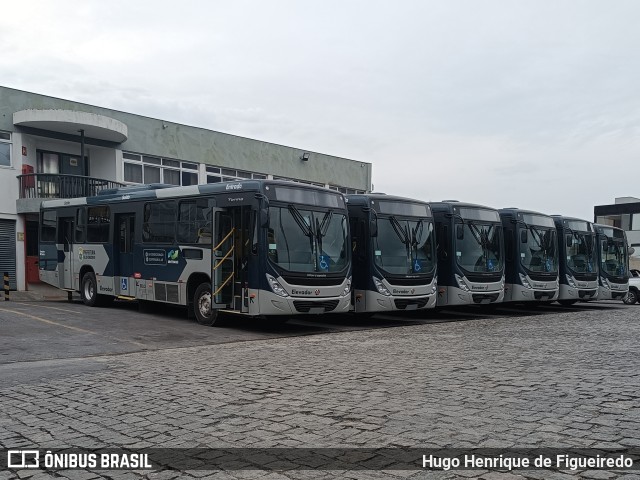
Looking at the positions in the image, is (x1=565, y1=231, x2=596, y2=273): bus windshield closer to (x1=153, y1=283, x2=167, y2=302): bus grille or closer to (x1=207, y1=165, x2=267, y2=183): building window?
(x1=153, y1=283, x2=167, y2=302): bus grille

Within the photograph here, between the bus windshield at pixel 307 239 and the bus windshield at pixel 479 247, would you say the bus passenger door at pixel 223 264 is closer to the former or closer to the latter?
the bus windshield at pixel 307 239

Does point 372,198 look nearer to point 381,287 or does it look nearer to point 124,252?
point 381,287

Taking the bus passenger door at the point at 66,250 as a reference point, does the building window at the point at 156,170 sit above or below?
above

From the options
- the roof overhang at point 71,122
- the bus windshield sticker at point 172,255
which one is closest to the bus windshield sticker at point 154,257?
the bus windshield sticker at point 172,255

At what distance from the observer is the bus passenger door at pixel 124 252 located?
17.3 m

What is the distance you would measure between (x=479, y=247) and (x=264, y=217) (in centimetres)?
787

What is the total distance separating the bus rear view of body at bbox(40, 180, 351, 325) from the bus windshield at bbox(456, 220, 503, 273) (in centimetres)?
480

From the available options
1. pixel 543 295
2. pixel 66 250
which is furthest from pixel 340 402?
pixel 66 250

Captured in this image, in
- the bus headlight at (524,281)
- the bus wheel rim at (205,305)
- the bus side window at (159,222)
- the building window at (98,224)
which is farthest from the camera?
the bus headlight at (524,281)

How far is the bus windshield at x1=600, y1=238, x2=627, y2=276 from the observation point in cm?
2314

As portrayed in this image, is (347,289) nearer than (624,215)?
Yes

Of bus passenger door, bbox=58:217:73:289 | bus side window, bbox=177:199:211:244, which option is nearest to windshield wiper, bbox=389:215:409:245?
bus side window, bbox=177:199:211:244

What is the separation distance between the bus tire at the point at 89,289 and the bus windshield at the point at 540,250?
13638 mm

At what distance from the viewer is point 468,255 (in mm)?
17984
